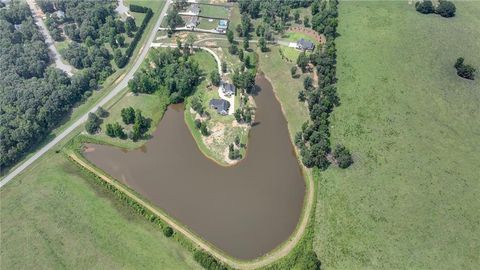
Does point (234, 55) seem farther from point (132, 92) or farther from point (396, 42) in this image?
point (396, 42)

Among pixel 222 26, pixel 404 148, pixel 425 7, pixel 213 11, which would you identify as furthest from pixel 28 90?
pixel 425 7

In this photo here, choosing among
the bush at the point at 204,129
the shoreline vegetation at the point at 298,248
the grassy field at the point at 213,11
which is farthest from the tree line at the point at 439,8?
the bush at the point at 204,129

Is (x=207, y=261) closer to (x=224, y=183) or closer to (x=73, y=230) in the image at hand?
(x=224, y=183)

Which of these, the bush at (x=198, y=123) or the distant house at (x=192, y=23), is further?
the distant house at (x=192, y=23)

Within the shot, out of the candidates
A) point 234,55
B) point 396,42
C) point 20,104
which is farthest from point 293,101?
point 20,104

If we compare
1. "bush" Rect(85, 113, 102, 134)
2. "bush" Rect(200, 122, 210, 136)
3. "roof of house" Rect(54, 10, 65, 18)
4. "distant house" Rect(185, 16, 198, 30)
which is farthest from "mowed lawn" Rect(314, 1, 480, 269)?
"roof of house" Rect(54, 10, 65, 18)

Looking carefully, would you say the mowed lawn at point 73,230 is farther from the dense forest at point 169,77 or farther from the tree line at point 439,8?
the tree line at point 439,8

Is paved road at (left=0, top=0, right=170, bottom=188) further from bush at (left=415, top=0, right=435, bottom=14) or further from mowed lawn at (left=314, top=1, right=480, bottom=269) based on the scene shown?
bush at (left=415, top=0, right=435, bottom=14)
